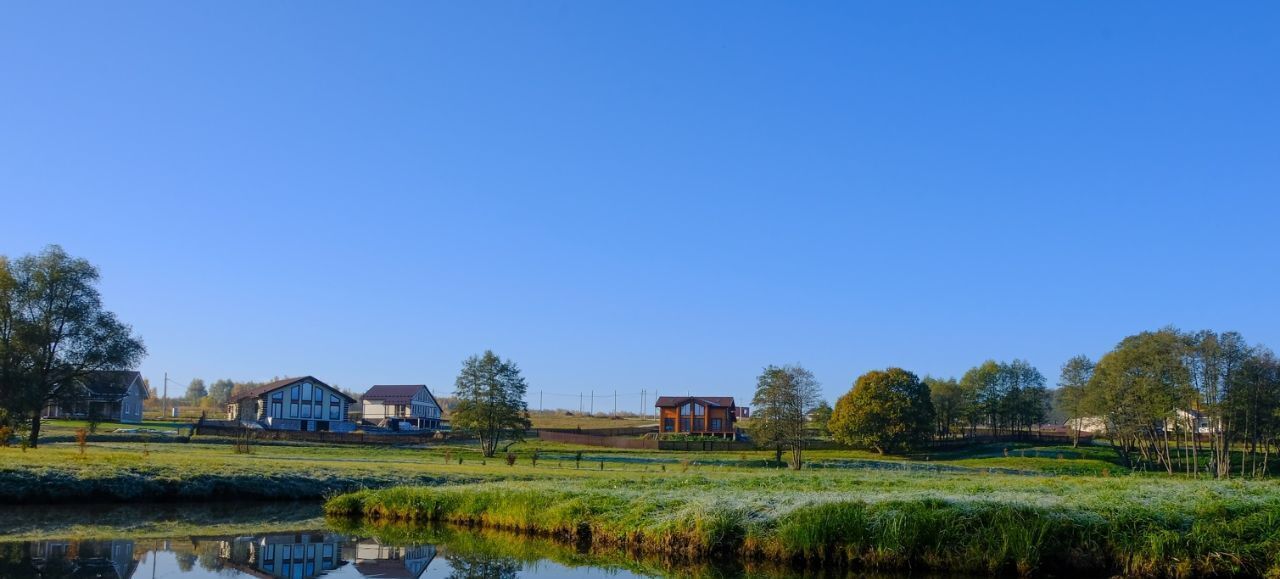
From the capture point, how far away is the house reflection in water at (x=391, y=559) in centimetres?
1784

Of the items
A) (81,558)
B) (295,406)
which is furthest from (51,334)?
(81,558)

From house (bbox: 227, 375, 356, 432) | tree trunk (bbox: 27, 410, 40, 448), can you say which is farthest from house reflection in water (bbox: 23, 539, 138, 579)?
house (bbox: 227, 375, 356, 432)

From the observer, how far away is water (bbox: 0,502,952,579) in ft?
58.2

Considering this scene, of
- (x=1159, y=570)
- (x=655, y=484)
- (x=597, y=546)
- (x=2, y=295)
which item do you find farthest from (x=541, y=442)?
(x=1159, y=570)

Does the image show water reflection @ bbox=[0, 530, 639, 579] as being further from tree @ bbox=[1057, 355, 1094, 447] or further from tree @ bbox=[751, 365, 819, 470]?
tree @ bbox=[1057, 355, 1094, 447]

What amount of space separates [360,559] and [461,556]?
205 cm

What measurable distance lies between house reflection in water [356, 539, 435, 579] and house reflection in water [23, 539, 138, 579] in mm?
4177

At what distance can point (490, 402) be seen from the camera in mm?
70250

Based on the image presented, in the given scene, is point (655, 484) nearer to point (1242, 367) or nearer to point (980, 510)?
point (980, 510)

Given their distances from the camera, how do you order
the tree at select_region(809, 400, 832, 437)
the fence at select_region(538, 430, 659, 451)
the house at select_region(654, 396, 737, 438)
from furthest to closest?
the house at select_region(654, 396, 737, 438), the tree at select_region(809, 400, 832, 437), the fence at select_region(538, 430, 659, 451)

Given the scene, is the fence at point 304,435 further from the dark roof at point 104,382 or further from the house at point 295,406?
the house at point 295,406

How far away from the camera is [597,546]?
863 inches

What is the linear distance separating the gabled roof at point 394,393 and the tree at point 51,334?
181 ft

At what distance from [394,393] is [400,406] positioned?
3.66m
